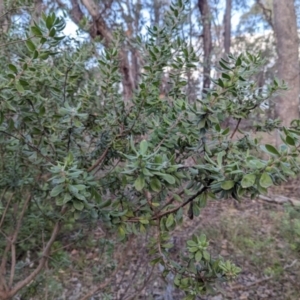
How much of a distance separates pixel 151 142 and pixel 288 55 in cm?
437

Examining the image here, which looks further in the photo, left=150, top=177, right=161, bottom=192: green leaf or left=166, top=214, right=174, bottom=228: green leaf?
Answer: left=166, top=214, right=174, bottom=228: green leaf

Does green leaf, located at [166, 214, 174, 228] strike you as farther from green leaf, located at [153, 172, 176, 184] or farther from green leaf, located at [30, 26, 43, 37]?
green leaf, located at [30, 26, 43, 37]

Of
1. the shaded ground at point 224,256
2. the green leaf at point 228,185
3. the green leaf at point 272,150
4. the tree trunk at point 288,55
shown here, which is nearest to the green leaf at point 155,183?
the green leaf at point 228,185

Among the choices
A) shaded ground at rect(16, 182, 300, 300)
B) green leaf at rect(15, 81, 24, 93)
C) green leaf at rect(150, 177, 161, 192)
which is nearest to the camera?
green leaf at rect(150, 177, 161, 192)

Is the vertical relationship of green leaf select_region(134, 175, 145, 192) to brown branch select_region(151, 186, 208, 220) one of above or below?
above

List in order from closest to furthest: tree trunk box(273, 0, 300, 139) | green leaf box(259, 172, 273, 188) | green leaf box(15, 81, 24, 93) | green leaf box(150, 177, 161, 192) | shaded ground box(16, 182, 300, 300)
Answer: green leaf box(259, 172, 273, 188) → green leaf box(150, 177, 161, 192) → green leaf box(15, 81, 24, 93) → shaded ground box(16, 182, 300, 300) → tree trunk box(273, 0, 300, 139)

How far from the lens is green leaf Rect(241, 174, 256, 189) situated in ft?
2.55

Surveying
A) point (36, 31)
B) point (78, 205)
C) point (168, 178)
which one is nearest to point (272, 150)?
point (168, 178)

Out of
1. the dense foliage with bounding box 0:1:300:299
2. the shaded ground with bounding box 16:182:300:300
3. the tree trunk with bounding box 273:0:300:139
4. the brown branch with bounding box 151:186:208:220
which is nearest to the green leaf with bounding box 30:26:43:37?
the dense foliage with bounding box 0:1:300:299

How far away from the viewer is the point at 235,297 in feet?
7.79

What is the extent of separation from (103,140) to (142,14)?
4.47 metres

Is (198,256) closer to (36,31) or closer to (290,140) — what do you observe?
(290,140)

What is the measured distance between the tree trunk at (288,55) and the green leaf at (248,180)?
4237mm

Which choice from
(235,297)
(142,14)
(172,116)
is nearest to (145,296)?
(235,297)
